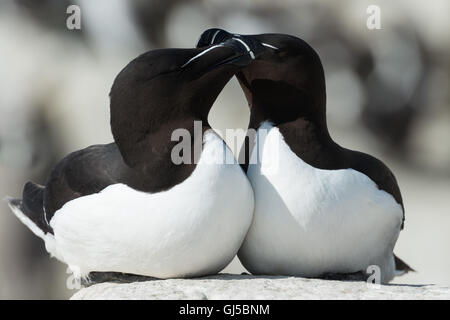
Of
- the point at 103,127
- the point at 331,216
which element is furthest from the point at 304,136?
the point at 103,127

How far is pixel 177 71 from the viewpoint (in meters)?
2.88

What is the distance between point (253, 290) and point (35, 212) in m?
1.29

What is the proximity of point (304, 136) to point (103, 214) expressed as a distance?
2.92 ft

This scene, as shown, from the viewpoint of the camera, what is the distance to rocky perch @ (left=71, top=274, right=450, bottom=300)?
9.11 feet

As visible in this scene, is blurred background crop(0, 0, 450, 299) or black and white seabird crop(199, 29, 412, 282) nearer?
black and white seabird crop(199, 29, 412, 282)

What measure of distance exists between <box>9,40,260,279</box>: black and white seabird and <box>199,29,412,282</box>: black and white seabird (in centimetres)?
13

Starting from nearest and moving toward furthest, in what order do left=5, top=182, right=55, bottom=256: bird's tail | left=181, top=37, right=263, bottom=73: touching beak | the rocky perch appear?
1. the rocky perch
2. left=181, top=37, right=263, bottom=73: touching beak
3. left=5, top=182, right=55, bottom=256: bird's tail

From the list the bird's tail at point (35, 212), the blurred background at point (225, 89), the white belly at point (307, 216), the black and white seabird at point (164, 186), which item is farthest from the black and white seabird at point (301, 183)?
the blurred background at point (225, 89)

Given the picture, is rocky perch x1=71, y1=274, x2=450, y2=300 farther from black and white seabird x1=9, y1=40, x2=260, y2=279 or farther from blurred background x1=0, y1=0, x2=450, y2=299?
blurred background x1=0, y1=0, x2=450, y2=299

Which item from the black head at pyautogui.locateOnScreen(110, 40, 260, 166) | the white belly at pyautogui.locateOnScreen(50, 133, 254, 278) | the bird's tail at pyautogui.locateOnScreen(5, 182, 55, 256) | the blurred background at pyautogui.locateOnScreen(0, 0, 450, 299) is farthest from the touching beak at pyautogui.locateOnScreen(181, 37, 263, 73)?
the blurred background at pyautogui.locateOnScreen(0, 0, 450, 299)

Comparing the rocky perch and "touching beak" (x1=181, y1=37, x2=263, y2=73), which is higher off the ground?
"touching beak" (x1=181, y1=37, x2=263, y2=73)

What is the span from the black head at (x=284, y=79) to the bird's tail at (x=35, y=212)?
1105 mm
